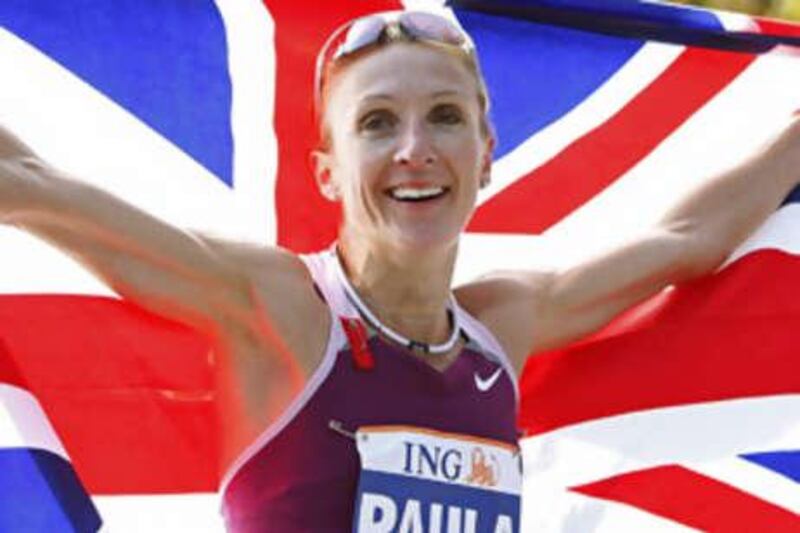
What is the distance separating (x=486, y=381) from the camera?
3.99 metres

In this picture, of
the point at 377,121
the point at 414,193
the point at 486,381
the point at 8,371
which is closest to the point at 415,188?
the point at 414,193

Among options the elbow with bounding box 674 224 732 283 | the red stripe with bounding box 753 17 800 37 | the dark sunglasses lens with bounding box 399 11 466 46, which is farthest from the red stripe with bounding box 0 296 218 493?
the red stripe with bounding box 753 17 800 37

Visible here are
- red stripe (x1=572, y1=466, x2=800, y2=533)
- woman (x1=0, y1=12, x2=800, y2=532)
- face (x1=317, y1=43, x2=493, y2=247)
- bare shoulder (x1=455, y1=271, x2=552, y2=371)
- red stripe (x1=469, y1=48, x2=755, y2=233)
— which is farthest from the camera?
red stripe (x1=469, y1=48, x2=755, y2=233)

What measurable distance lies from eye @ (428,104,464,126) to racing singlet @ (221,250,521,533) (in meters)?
0.35

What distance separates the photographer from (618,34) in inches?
182

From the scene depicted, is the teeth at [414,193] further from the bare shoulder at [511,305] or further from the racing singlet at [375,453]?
the bare shoulder at [511,305]

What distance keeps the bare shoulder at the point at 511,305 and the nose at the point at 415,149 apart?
1.51 feet

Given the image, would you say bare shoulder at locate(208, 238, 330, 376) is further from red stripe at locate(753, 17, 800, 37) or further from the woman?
red stripe at locate(753, 17, 800, 37)

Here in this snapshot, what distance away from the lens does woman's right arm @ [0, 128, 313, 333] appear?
3566 millimetres

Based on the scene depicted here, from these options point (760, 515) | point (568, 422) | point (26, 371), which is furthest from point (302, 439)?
point (760, 515)

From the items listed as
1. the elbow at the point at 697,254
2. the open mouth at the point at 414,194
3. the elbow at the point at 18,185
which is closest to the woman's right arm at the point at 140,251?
the elbow at the point at 18,185

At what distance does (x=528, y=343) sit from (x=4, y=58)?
1.12 m

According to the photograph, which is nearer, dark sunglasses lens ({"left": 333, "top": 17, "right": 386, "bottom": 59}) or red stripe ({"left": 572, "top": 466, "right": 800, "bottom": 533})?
dark sunglasses lens ({"left": 333, "top": 17, "right": 386, "bottom": 59})

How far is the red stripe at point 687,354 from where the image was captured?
4.38 m
